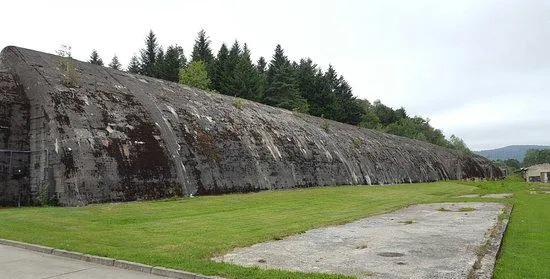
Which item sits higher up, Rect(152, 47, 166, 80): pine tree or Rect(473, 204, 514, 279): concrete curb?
Rect(152, 47, 166, 80): pine tree

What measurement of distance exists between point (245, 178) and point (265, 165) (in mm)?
2589

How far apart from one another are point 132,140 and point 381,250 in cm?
1506

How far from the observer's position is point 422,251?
9.57 m

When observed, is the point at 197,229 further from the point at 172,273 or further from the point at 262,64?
the point at 262,64

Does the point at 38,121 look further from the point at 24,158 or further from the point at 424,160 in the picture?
the point at 424,160

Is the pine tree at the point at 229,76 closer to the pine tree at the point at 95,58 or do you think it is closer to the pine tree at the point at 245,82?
the pine tree at the point at 245,82

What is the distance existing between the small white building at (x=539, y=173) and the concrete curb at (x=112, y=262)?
89.1 m

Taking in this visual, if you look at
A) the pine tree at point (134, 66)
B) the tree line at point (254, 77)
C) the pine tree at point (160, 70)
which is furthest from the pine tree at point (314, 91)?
the pine tree at point (134, 66)

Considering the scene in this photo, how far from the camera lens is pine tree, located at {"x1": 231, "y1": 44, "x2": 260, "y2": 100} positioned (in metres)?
61.2

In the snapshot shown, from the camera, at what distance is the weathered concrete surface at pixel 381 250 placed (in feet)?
25.9

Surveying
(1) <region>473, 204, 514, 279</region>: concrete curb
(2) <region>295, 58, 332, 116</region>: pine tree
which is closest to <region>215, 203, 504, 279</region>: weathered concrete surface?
(1) <region>473, 204, 514, 279</region>: concrete curb

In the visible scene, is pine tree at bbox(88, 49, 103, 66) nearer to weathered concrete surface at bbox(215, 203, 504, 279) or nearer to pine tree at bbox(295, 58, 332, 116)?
pine tree at bbox(295, 58, 332, 116)

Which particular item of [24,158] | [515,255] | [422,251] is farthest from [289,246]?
[24,158]

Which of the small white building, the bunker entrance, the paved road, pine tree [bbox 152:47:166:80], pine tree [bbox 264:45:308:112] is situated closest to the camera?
the paved road
